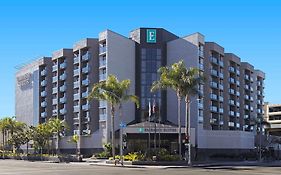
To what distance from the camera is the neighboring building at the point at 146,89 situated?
306 feet

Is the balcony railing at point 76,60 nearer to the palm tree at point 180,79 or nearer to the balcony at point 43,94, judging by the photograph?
the balcony at point 43,94

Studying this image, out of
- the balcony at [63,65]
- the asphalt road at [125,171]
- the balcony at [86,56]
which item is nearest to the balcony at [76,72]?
the balcony at [86,56]

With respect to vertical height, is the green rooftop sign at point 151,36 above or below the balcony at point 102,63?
above

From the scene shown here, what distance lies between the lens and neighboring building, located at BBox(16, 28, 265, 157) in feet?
306

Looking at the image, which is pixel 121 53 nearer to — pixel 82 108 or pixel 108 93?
pixel 82 108

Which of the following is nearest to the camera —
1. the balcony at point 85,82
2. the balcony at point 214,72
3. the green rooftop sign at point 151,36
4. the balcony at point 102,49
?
the balcony at point 102,49

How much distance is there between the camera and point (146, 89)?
97.5 metres

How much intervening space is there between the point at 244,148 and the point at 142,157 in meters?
43.3

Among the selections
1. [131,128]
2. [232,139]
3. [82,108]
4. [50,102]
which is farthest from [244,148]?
[50,102]

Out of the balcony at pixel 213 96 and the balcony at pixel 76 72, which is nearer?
the balcony at pixel 213 96

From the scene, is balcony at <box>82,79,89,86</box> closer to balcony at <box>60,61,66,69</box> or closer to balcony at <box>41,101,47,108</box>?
balcony at <box>60,61,66,69</box>

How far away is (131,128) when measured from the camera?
278 feet

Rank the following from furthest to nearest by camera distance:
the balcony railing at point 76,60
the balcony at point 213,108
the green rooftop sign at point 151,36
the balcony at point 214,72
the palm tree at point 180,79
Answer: the balcony railing at point 76,60 → the balcony at point 214,72 → the balcony at point 213,108 → the green rooftop sign at point 151,36 → the palm tree at point 180,79

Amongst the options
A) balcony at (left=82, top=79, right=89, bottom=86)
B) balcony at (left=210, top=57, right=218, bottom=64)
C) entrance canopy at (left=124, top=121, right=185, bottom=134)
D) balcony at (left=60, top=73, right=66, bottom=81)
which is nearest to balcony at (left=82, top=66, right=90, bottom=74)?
balcony at (left=82, top=79, right=89, bottom=86)
